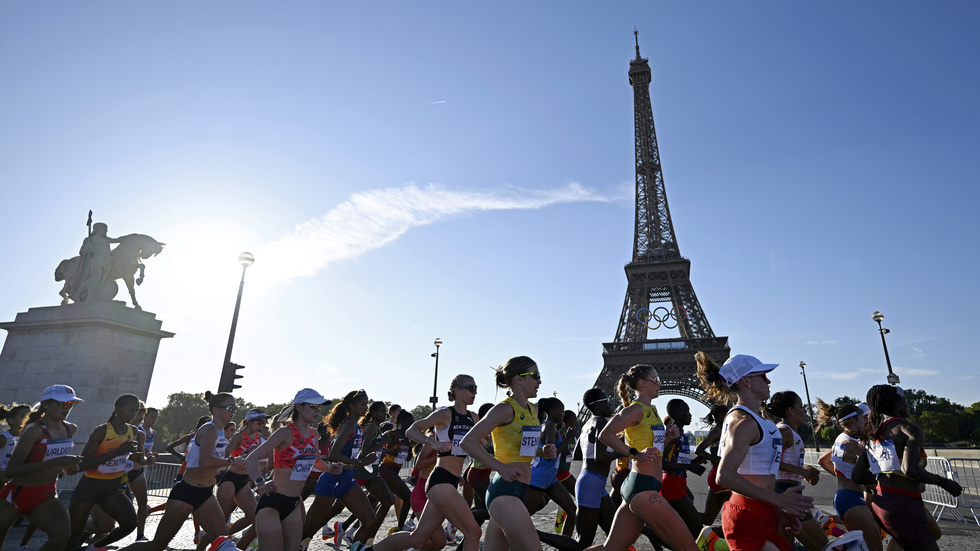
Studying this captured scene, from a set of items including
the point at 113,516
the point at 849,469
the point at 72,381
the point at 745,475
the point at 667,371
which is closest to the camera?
the point at 745,475

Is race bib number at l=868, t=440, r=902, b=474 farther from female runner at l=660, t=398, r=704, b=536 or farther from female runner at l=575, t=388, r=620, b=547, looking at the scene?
female runner at l=575, t=388, r=620, b=547

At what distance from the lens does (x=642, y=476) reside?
4.63 meters

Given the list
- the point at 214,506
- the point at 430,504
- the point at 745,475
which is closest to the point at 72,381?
the point at 214,506

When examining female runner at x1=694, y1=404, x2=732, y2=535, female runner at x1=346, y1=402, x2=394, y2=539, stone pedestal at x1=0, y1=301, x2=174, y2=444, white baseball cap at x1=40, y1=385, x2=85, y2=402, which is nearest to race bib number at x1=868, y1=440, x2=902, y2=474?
female runner at x1=694, y1=404, x2=732, y2=535

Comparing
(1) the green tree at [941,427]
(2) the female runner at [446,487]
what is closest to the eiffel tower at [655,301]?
(1) the green tree at [941,427]

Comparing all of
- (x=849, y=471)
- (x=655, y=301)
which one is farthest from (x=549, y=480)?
(x=655, y=301)

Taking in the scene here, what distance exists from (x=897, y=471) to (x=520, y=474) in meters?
3.06

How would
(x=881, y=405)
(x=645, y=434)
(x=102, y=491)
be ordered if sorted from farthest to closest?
(x=102, y=491)
(x=645, y=434)
(x=881, y=405)

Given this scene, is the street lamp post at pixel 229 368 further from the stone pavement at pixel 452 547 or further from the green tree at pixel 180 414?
the green tree at pixel 180 414

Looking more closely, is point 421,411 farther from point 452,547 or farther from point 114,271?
point 452,547

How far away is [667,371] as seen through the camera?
53.7m

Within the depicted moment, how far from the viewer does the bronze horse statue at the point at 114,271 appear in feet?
55.5

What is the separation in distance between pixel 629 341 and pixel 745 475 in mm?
54272

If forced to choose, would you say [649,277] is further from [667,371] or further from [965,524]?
[965,524]
